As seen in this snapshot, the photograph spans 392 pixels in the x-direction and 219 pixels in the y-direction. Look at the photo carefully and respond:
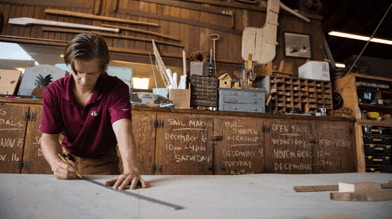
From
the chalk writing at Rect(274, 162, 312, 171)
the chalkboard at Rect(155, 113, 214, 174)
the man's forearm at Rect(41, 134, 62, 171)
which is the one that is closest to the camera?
the man's forearm at Rect(41, 134, 62, 171)

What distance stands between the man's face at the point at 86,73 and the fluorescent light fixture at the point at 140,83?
217 centimetres

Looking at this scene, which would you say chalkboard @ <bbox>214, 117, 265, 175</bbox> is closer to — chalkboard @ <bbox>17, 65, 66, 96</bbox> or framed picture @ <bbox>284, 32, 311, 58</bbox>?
framed picture @ <bbox>284, 32, 311, 58</bbox>

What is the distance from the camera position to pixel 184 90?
2986 millimetres

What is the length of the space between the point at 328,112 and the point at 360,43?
14.6 ft

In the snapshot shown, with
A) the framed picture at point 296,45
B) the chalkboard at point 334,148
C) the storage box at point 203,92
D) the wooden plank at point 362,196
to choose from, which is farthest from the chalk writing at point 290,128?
the wooden plank at point 362,196

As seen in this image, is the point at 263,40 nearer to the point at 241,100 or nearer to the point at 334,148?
the point at 241,100

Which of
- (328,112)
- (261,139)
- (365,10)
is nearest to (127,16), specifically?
(261,139)

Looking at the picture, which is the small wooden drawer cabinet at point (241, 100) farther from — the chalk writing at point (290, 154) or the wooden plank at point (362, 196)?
the wooden plank at point (362, 196)

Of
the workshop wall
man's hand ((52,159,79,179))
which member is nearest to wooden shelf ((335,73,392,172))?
the workshop wall

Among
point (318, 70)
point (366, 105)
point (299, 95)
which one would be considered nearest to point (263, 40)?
point (318, 70)

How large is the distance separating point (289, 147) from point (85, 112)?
2.30m

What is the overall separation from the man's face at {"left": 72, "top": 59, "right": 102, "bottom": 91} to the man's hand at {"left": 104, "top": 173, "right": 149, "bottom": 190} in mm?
593

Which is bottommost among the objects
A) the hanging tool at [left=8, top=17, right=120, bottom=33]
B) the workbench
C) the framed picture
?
the workbench

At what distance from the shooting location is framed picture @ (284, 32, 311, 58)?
13.5 feet
